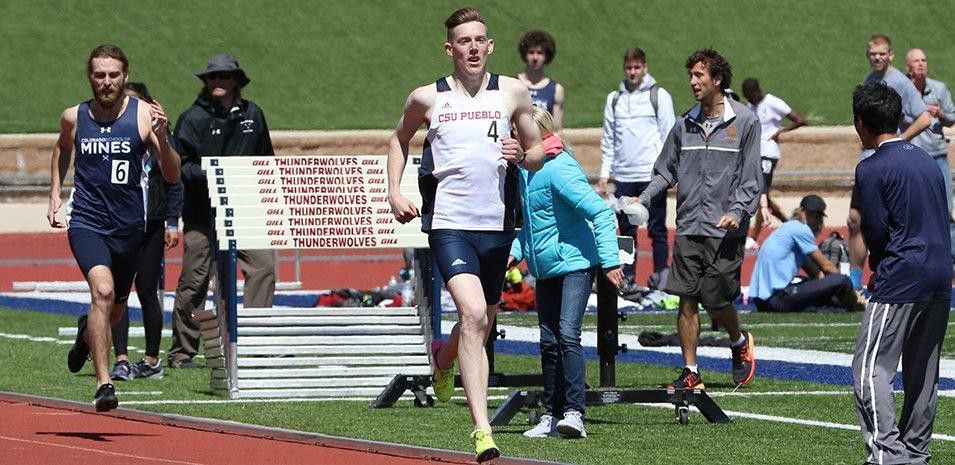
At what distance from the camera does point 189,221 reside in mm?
16422

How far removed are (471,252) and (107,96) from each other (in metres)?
3.09

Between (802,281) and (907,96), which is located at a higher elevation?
(907,96)

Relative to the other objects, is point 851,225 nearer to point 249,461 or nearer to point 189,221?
point 249,461

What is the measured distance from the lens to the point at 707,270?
45.7 feet

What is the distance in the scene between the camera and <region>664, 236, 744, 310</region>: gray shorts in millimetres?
13891

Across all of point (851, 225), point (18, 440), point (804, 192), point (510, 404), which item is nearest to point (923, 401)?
point (851, 225)

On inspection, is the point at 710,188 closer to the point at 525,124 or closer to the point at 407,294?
the point at 525,124

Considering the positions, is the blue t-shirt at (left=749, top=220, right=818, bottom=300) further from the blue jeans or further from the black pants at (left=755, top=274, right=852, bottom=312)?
the blue jeans

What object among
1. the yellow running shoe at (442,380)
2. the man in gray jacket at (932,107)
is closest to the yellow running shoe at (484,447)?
the yellow running shoe at (442,380)

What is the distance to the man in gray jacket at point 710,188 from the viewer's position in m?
13.8

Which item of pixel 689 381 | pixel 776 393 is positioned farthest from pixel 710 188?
pixel 776 393

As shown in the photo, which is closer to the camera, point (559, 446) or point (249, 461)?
point (249, 461)

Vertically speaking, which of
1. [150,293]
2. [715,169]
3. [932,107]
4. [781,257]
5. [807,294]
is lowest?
[807,294]

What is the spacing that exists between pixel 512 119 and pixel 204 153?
576cm
